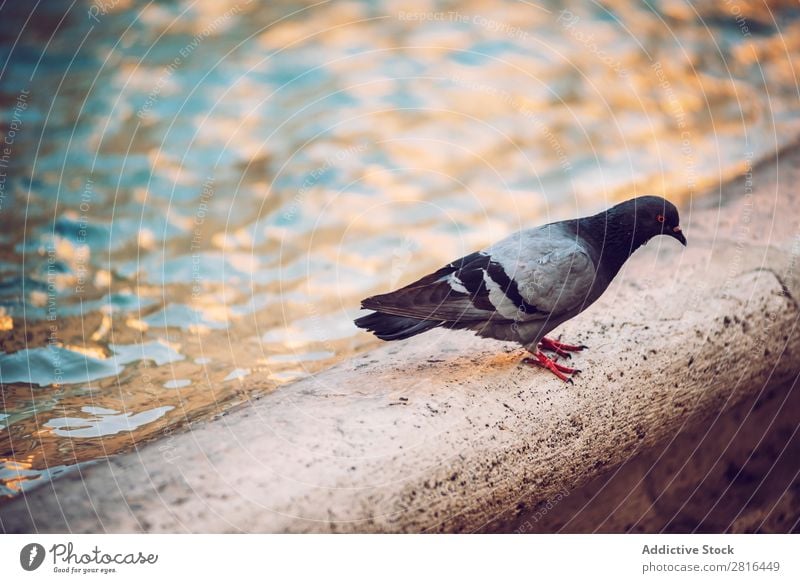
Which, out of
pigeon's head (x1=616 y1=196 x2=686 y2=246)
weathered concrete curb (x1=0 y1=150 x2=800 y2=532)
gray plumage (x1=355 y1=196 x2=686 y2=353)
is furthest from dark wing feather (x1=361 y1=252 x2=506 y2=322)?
pigeon's head (x1=616 y1=196 x2=686 y2=246)

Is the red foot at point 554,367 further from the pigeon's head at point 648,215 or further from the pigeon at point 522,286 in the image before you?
the pigeon's head at point 648,215

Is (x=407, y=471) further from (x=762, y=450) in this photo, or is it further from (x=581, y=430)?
(x=762, y=450)

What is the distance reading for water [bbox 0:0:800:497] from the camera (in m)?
1.50

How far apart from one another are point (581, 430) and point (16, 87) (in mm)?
1341

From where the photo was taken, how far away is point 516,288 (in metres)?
1.04

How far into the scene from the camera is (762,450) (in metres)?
1.33

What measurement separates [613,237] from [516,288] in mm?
195

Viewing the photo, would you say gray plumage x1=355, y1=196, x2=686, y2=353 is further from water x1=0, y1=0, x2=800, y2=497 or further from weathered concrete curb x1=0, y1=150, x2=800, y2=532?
water x1=0, y1=0, x2=800, y2=497

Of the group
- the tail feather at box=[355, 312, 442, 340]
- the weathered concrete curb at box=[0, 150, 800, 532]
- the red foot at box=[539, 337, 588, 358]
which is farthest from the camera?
the red foot at box=[539, 337, 588, 358]

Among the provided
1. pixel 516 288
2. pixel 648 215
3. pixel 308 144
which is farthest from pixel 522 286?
pixel 308 144

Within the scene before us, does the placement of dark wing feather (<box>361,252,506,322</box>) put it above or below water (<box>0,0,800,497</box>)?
below

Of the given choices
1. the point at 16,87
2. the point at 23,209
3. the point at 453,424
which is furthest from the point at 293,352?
the point at 16,87

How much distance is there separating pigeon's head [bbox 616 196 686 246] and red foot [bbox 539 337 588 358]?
0.65ft

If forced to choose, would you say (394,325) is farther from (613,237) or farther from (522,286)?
(613,237)
